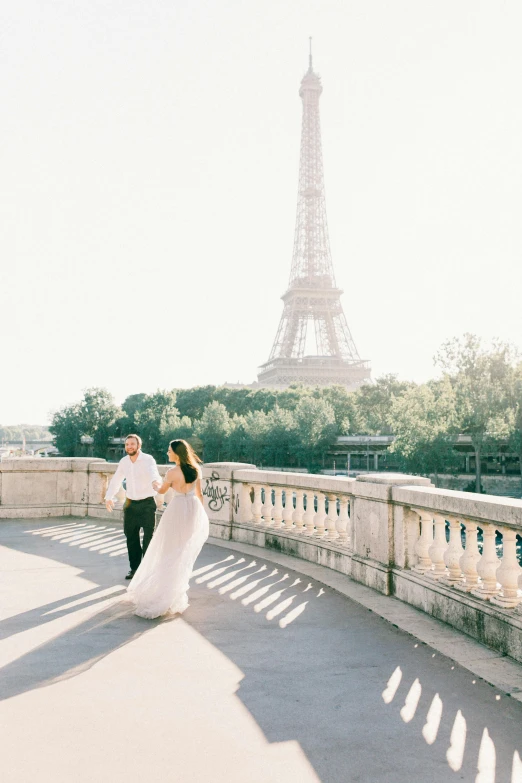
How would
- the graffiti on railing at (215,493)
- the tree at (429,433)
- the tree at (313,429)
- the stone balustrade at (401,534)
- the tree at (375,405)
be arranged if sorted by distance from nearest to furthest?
1. the stone balustrade at (401,534)
2. the graffiti on railing at (215,493)
3. the tree at (429,433)
4. the tree at (313,429)
5. the tree at (375,405)

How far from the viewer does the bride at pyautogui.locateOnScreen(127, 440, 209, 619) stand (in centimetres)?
644

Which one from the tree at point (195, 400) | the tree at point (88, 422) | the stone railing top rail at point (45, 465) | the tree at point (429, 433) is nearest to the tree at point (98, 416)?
the tree at point (88, 422)

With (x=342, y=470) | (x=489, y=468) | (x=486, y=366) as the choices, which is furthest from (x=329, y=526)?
(x=342, y=470)

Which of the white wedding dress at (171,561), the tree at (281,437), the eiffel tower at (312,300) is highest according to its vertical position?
the eiffel tower at (312,300)

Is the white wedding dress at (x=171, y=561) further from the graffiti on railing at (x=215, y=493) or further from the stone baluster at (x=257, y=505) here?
the graffiti on railing at (x=215, y=493)

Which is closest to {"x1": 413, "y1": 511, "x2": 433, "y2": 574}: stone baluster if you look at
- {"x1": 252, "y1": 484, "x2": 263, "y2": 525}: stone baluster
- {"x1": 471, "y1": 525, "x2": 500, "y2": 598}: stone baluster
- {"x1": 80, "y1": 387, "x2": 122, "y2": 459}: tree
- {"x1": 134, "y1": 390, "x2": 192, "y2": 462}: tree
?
{"x1": 471, "y1": 525, "x2": 500, "y2": 598}: stone baluster

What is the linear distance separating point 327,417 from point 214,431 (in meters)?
15.3

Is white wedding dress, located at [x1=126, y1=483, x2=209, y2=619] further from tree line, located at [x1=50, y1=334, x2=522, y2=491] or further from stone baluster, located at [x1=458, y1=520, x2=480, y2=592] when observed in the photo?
tree line, located at [x1=50, y1=334, x2=522, y2=491]

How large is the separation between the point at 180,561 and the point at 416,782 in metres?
3.56

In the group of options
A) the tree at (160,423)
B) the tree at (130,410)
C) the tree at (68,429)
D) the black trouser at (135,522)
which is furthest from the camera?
the tree at (130,410)

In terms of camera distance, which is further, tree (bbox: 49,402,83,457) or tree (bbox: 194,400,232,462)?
tree (bbox: 49,402,83,457)

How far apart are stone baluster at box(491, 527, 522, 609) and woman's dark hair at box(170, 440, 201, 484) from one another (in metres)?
2.93

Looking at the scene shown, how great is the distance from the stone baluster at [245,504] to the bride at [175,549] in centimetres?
353

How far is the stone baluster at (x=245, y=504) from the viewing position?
10.6 metres
